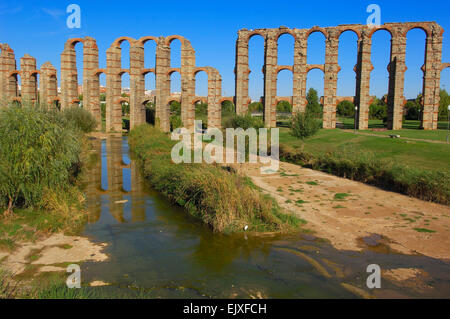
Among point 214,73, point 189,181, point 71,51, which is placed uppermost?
point 71,51

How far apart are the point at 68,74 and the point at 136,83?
27.9 feet

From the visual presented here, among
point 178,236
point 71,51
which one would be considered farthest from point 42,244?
point 71,51

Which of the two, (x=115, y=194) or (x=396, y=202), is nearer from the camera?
(x=396, y=202)

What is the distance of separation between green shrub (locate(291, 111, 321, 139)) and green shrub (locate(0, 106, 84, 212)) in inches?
584

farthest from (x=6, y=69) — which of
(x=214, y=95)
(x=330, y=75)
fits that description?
(x=330, y=75)

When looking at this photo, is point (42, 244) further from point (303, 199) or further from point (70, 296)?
point (303, 199)

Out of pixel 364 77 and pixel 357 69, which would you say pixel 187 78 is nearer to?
pixel 357 69

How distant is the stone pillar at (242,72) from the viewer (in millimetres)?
37219

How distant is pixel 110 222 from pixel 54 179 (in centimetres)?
200

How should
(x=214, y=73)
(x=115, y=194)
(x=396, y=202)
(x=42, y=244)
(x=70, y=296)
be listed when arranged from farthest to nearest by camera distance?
(x=214, y=73), (x=115, y=194), (x=396, y=202), (x=42, y=244), (x=70, y=296)

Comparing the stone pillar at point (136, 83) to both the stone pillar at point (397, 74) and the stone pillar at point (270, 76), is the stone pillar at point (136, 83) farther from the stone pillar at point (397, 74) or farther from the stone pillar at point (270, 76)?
the stone pillar at point (397, 74)

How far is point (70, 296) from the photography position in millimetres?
5797

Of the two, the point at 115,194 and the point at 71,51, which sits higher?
the point at 71,51
